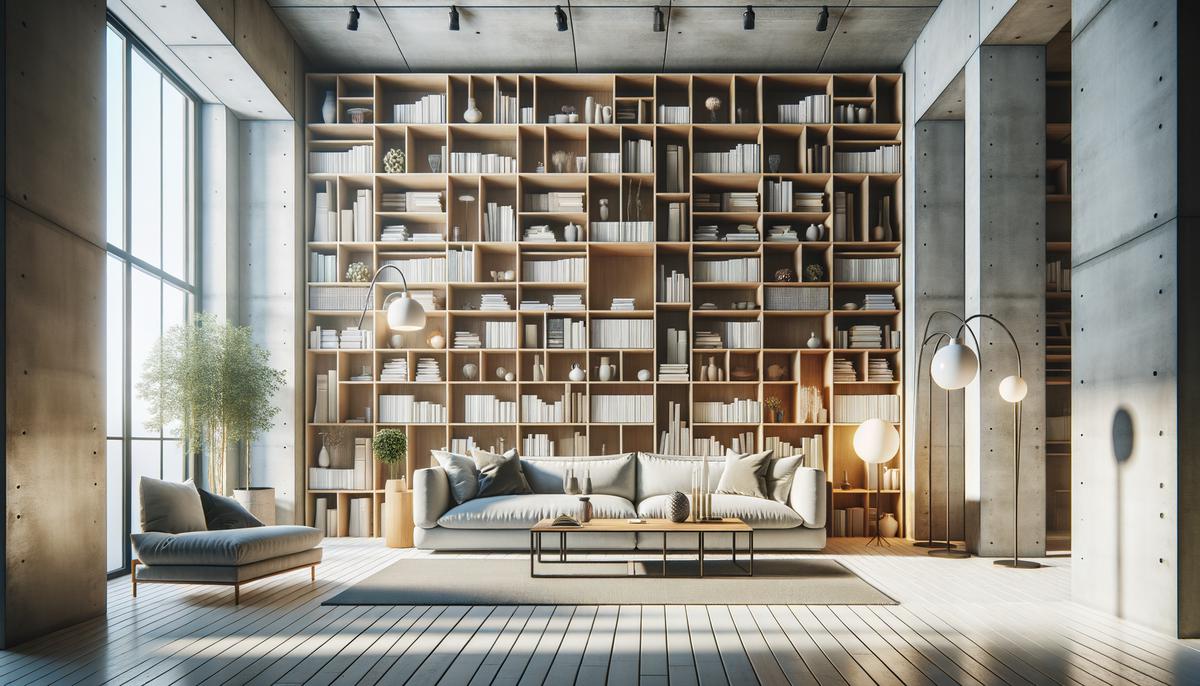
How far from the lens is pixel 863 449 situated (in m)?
8.14

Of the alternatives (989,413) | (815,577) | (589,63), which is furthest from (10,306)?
(989,413)

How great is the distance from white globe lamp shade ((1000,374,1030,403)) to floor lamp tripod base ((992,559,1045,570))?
1.24 m

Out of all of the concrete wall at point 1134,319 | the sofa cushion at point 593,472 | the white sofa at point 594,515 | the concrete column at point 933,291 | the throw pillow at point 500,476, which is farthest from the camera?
the concrete column at point 933,291

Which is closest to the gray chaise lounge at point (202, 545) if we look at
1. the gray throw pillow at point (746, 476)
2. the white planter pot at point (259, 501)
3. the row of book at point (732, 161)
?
the white planter pot at point (259, 501)

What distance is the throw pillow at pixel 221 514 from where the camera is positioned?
6172 mm

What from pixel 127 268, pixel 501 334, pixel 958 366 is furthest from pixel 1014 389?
pixel 127 268

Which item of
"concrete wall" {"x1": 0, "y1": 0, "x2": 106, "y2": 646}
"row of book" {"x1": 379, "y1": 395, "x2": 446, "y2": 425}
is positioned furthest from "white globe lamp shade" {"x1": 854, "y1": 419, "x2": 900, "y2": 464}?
"concrete wall" {"x1": 0, "y1": 0, "x2": 106, "y2": 646}

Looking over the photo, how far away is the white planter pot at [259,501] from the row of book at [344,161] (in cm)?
328

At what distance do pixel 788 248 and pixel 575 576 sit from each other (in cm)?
444

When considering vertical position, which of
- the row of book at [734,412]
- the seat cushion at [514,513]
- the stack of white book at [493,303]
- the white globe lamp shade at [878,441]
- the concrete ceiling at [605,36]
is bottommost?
the seat cushion at [514,513]

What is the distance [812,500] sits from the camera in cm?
734

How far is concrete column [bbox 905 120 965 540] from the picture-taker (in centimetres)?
843

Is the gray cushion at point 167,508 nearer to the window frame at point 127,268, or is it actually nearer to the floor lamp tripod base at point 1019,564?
the window frame at point 127,268

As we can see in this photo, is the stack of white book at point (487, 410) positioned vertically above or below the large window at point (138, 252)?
below
